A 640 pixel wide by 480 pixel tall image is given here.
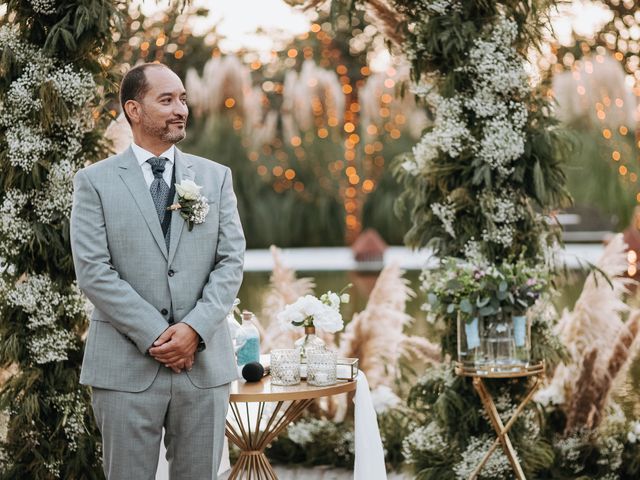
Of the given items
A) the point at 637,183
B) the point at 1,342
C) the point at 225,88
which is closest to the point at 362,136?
the point at 225,88

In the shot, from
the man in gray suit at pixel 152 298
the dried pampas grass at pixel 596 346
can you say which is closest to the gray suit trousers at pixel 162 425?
the man in gray suit at pixel 152 298

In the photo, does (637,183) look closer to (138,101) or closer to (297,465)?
(297,465)

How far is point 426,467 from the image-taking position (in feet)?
13.1

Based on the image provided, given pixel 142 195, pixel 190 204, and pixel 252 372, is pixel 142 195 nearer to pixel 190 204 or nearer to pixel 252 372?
pixel 190 204

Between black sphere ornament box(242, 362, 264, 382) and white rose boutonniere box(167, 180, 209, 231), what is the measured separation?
0.73m

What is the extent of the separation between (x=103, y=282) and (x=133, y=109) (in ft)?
1.84

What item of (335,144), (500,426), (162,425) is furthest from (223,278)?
(335,144)

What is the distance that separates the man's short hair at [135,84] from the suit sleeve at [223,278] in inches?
15.4

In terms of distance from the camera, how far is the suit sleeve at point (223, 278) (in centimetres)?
253

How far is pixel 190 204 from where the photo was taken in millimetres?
2582

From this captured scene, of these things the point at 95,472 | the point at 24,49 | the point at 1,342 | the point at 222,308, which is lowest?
the point at 95,472

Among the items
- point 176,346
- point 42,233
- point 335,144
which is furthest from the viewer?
point 335,144

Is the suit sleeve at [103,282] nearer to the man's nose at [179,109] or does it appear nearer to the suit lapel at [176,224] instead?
the suit lapel at [176,224]

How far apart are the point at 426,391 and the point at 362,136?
39.7 feet
